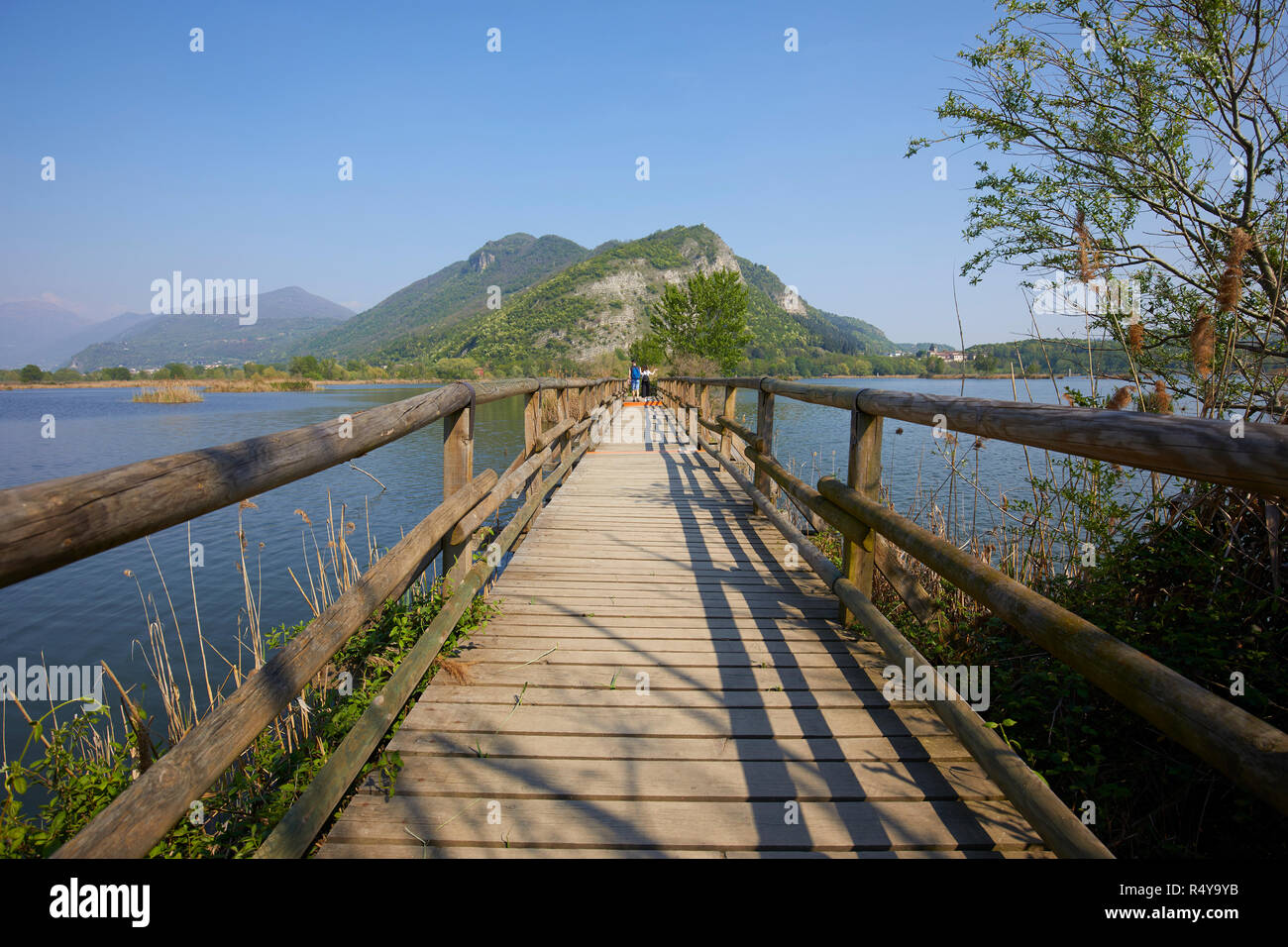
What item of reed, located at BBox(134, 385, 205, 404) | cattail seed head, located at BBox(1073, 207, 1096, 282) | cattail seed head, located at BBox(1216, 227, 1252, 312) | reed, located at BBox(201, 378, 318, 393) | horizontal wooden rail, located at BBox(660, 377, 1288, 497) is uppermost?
reed, located at BBox(201, 378, 318, 393)

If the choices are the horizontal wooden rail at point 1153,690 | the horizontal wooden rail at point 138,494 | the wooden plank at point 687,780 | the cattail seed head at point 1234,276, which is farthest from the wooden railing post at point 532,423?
the cattail seed head at point 1234,276

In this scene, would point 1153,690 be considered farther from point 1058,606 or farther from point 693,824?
point 693,824

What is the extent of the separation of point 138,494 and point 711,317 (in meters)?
38.0

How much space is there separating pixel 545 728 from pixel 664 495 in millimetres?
4748

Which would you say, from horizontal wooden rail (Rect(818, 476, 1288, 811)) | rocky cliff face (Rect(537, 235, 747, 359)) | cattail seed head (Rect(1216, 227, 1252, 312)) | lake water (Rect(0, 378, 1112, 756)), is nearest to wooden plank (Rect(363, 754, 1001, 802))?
horizontal wooden rail (Rect(818, 476, 1288, 811))

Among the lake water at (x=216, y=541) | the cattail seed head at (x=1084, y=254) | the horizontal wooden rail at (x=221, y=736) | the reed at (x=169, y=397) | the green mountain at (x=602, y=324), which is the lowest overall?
the lake water at (x=216, y=541)

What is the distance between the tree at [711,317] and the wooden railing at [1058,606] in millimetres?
34825

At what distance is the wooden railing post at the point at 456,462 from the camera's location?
296cm

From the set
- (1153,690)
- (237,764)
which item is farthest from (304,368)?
(1153,690)

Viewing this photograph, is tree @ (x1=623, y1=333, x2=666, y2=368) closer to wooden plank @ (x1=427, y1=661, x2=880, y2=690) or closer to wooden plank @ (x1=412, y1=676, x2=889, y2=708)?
wooden plank @ (x1=427, y1=661, x2=880, y2=690)

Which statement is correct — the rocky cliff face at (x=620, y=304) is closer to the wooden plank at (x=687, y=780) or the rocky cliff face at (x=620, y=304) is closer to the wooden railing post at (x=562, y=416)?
the wooden railing post at (x=562, y=416)

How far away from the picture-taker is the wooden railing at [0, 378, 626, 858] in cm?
91

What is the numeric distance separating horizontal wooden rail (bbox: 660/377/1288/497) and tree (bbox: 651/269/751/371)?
3563 centimetres
